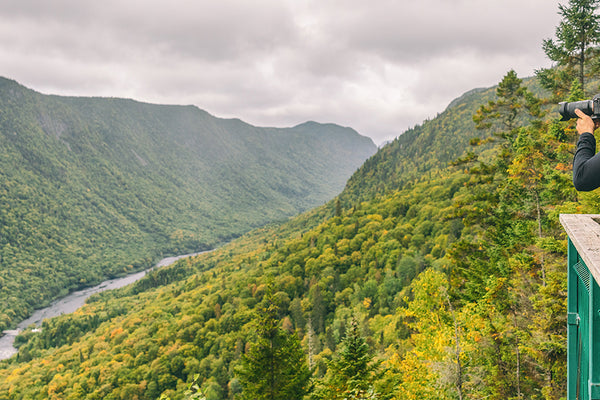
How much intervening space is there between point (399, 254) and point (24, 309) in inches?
8253

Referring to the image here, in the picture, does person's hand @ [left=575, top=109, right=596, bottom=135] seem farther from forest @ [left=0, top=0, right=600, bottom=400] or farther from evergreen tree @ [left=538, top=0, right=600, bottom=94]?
evergreen tree @ [left=538, top=0, right=600, bottom=94]

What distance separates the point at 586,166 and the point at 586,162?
0.16ft

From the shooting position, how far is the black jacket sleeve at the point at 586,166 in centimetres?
343

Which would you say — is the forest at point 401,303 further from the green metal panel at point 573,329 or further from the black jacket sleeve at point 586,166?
the black jacket sleeve at point 586,166

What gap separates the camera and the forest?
534cm

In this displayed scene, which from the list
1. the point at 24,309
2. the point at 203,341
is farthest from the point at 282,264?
the point at 24,309

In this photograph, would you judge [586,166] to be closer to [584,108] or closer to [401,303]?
[584,108]

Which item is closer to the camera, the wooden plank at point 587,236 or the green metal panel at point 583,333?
the wooden plank at point 587,236

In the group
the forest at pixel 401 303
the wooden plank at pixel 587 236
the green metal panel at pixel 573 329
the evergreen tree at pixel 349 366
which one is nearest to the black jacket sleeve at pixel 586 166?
the wooden plank at pixel 587 236

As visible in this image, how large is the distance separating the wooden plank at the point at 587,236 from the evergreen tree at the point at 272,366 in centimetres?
1570

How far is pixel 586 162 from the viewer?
11.6ft

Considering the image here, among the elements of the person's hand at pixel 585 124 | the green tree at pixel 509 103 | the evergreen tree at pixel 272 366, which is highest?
the green tree at pixel 509 103

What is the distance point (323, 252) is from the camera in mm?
104312

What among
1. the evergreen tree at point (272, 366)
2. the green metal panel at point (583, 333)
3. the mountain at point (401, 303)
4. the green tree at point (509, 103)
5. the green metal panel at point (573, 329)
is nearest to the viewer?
the green metal panel at point (583, 333)
